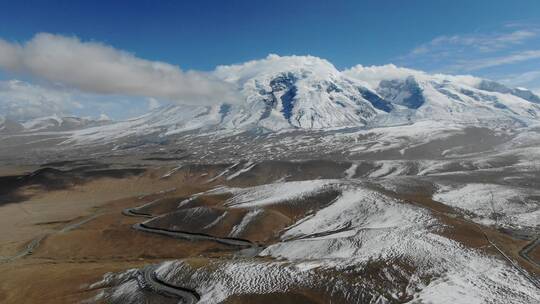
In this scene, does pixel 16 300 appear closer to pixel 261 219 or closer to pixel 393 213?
pixel 261 219

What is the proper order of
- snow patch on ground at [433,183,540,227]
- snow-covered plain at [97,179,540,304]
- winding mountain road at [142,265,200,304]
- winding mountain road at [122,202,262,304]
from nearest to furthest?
snow-covered plain at [97,179,540,304] < winding mountain road at [142,265,200,304] < winding mountain road at [122,202,262,304] < snow patch on ground at [433,183,540,227]

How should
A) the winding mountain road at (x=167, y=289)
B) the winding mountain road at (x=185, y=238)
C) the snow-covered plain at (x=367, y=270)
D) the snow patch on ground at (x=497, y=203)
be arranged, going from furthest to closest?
the snow patch on ground at (x=497, y=203)
the winding mountain road at (x=185, y=238)
the winding mountain road at (x=167, y=289)
the snow-covered plain at (x=367, y=270)

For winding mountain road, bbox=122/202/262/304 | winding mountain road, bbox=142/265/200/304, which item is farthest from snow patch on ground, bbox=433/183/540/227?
winding mountain road, bbox=142/265/200/304

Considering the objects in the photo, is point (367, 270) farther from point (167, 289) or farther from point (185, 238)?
point (185, 238)

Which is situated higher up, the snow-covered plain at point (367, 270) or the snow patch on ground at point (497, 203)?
the snow-covered plain at point (367, 270)

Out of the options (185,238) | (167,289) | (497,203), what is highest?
(167,289)

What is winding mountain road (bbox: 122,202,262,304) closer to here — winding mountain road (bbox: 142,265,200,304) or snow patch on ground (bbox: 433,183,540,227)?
winding mountain road (bbox: 142,265,200,304)

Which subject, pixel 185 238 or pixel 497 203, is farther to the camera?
pixel 497 203

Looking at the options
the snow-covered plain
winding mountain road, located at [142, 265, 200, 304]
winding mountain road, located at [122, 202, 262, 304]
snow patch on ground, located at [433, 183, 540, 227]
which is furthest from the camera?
snow patch on ground, located at [433, 183, 540, 227]

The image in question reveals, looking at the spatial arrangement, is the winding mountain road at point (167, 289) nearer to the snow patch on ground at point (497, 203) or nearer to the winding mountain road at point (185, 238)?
the winding mountain road at point (185, 238)

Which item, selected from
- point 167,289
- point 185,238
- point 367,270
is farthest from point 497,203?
point 167,289

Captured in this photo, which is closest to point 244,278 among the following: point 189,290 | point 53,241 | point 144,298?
point 189,290

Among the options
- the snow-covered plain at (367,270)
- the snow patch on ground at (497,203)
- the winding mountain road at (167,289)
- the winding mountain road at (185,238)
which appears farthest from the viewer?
the snow patch on ground at (497,203)

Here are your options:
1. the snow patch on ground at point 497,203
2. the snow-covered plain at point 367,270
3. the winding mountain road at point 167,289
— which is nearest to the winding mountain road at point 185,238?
the winding mountain road at point 167,289
